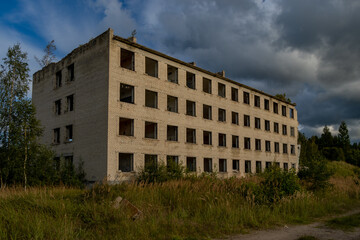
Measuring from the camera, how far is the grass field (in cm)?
820

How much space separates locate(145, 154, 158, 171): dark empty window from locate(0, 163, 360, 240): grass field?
Answer: 10.3 metres

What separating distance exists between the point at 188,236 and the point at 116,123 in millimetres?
16176

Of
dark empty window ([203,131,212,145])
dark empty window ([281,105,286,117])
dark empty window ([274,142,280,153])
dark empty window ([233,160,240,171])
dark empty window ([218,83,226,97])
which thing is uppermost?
dark empty window ([218,83,226,97])

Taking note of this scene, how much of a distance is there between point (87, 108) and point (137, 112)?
13.8 ft

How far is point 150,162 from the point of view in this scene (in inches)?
982

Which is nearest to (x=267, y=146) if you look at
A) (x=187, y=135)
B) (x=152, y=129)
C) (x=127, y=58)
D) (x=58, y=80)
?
(x=187, y=135)

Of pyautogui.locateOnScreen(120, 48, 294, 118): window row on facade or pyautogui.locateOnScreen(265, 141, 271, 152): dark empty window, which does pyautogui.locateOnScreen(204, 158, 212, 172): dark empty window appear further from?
pyautogui.locateOnScreen(265, 141, 271, 152): dark empty window

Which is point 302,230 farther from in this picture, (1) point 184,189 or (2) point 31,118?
(2) point 31,118

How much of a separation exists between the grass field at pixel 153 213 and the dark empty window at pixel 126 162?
11.3 m

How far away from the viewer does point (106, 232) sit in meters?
8.43

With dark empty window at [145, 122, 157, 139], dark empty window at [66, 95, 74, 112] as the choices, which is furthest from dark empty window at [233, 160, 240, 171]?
dark empty window at [66, 95, 74, 112]

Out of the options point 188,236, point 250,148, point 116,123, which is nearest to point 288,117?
point 250,148

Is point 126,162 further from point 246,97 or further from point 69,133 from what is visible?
point 246,97

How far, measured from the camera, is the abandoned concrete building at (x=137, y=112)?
78.2 ft
